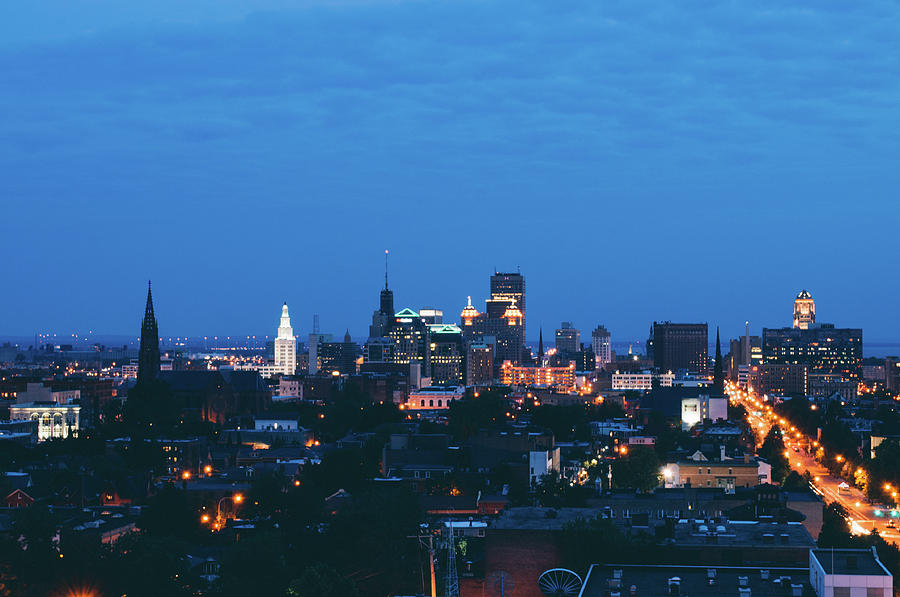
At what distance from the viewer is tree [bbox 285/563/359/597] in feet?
213

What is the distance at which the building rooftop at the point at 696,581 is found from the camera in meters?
59.1

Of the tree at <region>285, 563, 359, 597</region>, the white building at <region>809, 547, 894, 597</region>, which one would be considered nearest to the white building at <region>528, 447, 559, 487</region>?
the tree at <region>285, 563, 359, 597</region>

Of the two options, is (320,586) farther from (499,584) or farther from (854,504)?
(854,504)

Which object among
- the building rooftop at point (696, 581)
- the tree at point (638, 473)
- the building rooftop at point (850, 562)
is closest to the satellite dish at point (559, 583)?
the building rooftop at point (696, 581)

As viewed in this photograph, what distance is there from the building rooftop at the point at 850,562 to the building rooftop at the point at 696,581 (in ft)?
4.24

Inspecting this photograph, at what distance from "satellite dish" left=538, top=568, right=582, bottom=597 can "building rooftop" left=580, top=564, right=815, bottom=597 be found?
11.2 ft

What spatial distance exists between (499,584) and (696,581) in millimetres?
12058

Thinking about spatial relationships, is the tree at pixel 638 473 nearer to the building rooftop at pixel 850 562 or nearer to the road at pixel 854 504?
the road at pixel 854 504

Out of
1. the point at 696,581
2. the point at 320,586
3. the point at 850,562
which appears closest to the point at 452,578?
the point at 320,586

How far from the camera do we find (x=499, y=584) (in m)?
70.3

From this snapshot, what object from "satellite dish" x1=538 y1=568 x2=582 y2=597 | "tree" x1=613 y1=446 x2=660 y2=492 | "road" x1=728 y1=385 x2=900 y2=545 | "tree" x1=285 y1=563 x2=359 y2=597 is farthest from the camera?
"tree" x1=613 y1=446 x2=660 y2=492

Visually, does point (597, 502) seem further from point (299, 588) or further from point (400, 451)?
point (400, 451)

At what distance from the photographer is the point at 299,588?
65438mm

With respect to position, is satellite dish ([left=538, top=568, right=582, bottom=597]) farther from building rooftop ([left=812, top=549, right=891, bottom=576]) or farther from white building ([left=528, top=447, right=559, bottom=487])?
white building ([left=528, top=447, right=559, bottom=487])
